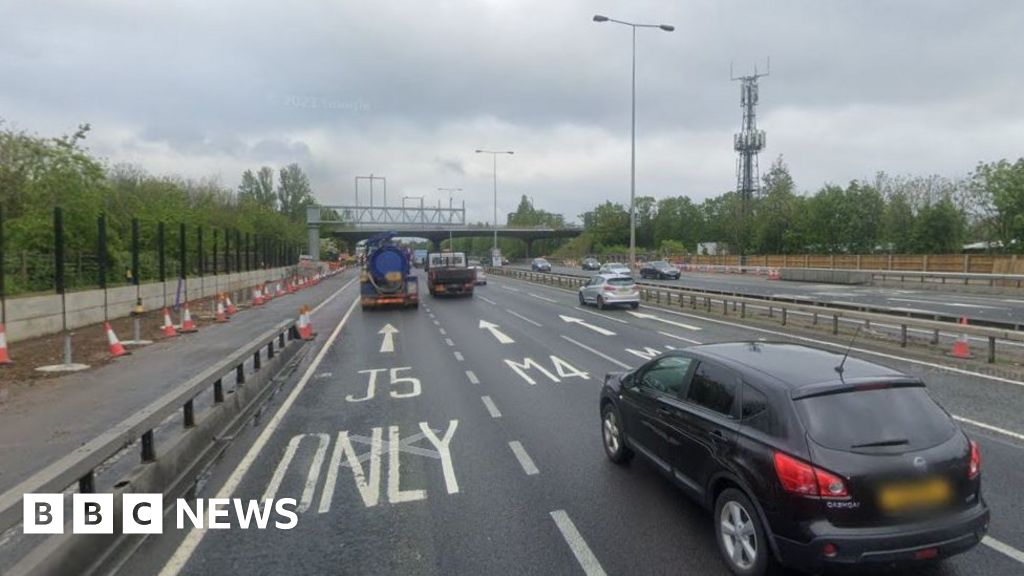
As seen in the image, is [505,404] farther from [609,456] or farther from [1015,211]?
[1015,211]

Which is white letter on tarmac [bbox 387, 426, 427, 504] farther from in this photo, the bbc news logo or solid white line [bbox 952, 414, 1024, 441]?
solid white line [bbox 952, 414, 1024, 441]

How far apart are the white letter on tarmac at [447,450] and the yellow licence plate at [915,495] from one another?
11.9 ft

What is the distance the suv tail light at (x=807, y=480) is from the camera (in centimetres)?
400

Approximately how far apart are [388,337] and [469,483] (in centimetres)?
1275

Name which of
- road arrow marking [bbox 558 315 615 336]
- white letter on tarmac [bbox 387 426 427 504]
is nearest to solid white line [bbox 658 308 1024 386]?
road arrow marking [bbox 558 315 615 336]

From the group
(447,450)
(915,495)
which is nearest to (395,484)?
(447,450)

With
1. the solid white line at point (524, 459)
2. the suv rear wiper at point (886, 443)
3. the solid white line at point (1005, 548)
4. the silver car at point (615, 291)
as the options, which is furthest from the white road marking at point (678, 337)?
the suv rear wiper at point (886, 443)

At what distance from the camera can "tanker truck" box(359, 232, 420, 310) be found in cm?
2827

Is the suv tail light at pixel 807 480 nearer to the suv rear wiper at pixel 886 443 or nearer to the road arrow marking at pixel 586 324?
the suv rear wiper at pixel 886 443

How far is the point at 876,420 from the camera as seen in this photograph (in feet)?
14.1

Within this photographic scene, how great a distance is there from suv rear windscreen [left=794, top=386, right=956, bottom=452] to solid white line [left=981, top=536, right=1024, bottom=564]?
1141mm

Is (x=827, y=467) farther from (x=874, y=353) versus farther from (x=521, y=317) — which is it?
(x=521, y=317)

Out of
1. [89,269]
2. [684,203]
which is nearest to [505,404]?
Answer: [89,269]

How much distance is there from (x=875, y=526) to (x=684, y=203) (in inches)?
4842
